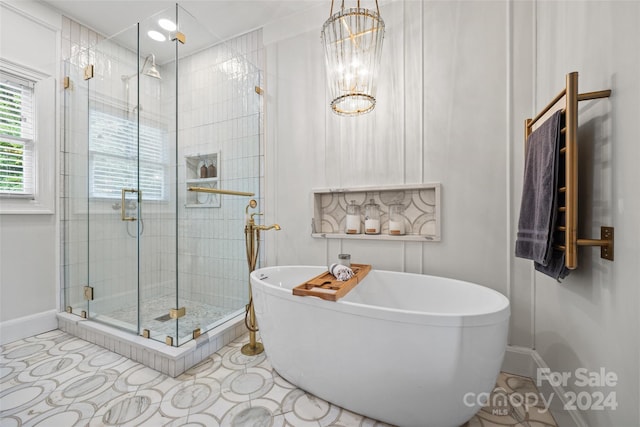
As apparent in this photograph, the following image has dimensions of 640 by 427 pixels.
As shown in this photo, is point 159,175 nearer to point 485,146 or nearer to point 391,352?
point 391,352

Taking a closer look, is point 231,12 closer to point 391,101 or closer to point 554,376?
point 391,101

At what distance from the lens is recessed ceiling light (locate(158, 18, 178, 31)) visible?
1.75 m

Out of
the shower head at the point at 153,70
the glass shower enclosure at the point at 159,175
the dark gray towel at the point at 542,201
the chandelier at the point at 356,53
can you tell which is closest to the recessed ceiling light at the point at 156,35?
the glass shower enclosure at the point at 159,175

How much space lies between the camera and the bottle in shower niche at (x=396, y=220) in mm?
1992

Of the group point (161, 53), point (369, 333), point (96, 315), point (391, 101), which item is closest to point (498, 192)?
point (391, 101)

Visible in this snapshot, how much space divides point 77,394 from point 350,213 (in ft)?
6.69

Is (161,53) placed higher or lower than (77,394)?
higher

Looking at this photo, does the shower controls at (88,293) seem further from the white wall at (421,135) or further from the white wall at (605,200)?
the white wall at (605,200)

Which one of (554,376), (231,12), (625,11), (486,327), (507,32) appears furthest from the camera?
(231,12)

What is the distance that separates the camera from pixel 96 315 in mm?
2184

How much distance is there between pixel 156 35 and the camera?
71.9 inches

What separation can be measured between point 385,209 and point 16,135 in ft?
9.99

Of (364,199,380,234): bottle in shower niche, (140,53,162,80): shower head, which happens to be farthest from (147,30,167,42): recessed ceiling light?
(364,199,380,234): bottle in shower niche

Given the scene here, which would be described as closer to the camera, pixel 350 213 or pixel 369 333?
pixel 369 333
